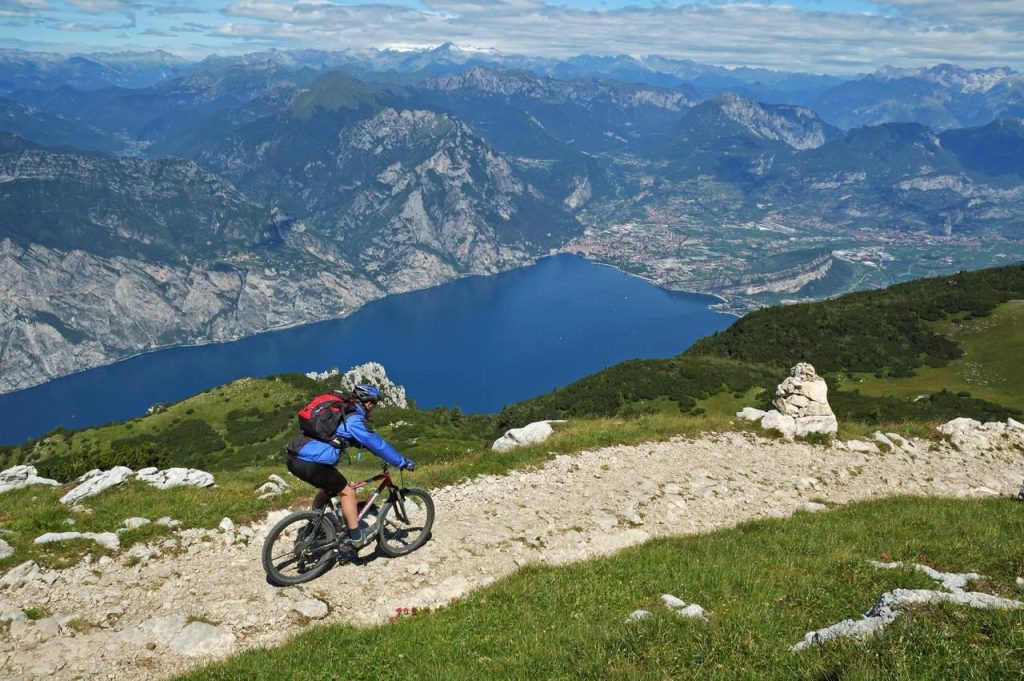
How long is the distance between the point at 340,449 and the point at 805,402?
76.6 ft

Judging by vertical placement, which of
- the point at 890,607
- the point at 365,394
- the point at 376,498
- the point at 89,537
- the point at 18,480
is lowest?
the point at 18,480

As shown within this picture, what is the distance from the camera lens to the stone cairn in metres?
26.0

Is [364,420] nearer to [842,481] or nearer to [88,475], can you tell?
[88,475]

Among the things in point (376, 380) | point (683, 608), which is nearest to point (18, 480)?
point (683, 608)

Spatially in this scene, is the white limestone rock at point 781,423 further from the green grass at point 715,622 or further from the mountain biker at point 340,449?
the mountain biker at point 340,449

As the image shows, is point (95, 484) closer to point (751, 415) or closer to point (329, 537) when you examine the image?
point (329, 537)

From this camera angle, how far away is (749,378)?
55188 millimetres

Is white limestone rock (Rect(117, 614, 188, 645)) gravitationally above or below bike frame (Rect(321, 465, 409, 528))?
below

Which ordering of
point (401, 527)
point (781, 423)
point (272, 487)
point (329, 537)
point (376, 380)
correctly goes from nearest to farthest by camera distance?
point (329, 537) < point (401, 527) < point (272, 487) < point (781, 423) < point (376, 380)

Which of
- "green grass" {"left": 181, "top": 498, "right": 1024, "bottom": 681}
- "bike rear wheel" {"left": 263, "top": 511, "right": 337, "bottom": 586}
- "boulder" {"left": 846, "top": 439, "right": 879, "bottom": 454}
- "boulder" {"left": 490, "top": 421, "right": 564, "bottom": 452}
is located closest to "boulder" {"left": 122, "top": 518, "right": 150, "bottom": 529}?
"bike rear wheel" {"left": 263, "top": 511, "right": 337, "bottom": 586}

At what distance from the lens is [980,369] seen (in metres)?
60.0

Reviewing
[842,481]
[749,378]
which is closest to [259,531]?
[842,481]

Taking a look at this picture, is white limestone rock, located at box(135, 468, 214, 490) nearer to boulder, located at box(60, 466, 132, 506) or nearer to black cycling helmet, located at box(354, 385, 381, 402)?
boulder, located at box(60, 466, 132, 506)

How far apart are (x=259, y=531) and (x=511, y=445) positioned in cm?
1084
